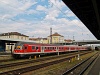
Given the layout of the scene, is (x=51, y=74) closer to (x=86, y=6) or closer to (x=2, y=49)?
(x=86, y=6)

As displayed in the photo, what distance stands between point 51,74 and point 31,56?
22208 millimetres

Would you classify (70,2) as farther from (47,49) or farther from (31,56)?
(47,49)

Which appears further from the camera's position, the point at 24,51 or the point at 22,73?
the point at 24,51

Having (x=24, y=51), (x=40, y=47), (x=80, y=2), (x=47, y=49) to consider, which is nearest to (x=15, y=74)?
(x=80, y=2)

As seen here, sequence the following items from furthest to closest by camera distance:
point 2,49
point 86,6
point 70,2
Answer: point 2,49
point 86,6
point 70,2

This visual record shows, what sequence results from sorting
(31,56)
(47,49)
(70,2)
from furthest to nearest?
(47,49) < (31,56) < (70,2)

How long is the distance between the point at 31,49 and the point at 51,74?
20376 mm

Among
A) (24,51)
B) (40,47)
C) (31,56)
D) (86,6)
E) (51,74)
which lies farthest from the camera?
(40,47)

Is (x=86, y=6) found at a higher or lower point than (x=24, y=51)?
higher

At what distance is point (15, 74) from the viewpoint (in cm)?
1585

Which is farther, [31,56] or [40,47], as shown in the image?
Answer: [40,47]

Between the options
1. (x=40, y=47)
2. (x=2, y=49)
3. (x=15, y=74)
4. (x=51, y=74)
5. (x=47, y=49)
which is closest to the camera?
(x=15, y=74)

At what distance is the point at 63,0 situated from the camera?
18.8 metres

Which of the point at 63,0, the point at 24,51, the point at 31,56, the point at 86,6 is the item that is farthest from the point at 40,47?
the point at 63,0
